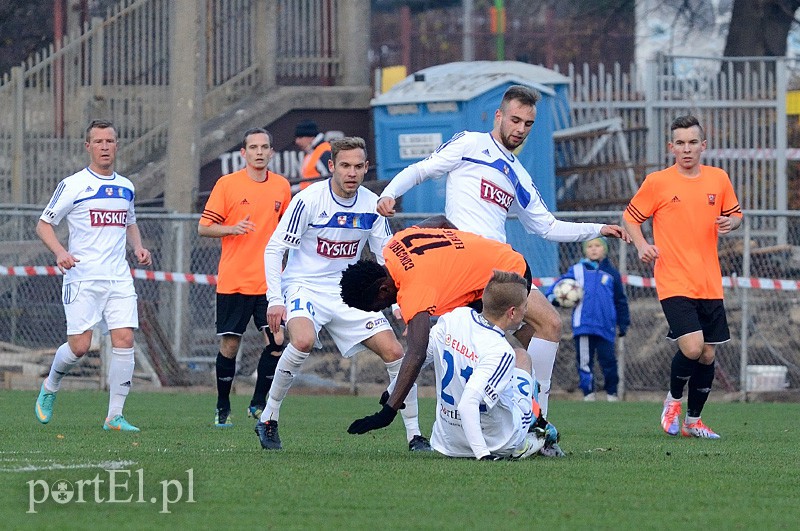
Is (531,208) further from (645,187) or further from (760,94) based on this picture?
(760,94)

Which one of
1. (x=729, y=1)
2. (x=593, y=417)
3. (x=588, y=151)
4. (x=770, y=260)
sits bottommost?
(x=593, y=417)

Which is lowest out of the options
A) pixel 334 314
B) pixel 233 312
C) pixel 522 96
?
pixel 233 312

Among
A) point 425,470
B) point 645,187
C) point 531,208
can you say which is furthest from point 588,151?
point 425,470

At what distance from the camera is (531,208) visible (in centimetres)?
946

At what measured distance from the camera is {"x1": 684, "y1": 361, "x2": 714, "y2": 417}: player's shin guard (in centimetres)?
1050

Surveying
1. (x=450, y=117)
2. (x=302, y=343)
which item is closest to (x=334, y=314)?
(x=302, y=343)

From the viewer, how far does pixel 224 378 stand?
459 inches

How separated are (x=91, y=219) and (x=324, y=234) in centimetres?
233

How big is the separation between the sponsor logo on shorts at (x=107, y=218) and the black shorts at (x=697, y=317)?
3.90 meters

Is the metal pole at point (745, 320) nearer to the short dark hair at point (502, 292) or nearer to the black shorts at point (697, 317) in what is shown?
the black shorts at point (697, 317)

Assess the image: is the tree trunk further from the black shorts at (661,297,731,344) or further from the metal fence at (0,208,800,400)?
the black shorts at (661,297,731,344)

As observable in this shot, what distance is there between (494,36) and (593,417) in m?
26.4

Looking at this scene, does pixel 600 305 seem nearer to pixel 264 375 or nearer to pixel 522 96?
pixel 264 375

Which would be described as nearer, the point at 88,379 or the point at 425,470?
the point at 425,470
